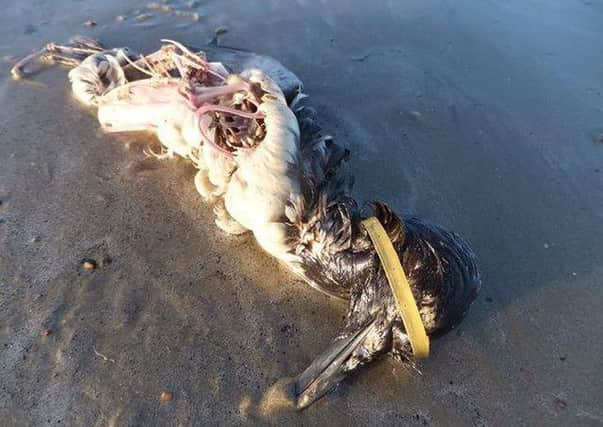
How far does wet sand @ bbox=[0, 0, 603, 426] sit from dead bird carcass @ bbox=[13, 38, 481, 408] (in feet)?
0.55

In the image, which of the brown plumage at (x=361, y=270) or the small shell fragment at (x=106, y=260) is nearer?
the brown plumage at (x=361, y=270)

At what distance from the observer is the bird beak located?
2074 mm

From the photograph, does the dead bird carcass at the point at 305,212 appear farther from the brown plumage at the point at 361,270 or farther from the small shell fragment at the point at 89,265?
the small shell fragment at the point at 89,265

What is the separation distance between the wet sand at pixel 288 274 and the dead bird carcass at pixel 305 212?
0.17 metres

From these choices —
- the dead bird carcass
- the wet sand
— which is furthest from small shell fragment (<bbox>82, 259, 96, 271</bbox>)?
the dead bird carcass

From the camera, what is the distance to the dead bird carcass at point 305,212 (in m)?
2.10

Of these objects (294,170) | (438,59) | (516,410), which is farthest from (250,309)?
(438,59)

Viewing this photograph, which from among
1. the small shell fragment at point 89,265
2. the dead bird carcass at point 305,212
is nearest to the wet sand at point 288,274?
the small shell fragment at point 89,265

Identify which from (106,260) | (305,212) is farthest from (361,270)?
(106,260)

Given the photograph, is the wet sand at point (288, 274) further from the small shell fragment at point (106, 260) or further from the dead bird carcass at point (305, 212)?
the dead bird carcass at point (305, 212)

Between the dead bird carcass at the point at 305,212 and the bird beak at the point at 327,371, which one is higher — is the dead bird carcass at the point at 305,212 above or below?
above

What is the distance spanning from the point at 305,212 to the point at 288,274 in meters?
0.42

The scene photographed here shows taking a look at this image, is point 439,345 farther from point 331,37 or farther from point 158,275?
point 331,37

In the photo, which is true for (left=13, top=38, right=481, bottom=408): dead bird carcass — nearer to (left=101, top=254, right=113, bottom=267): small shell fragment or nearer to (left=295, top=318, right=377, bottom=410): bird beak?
→ (left=295, top=318, right=377, bottom=410): bird beak
